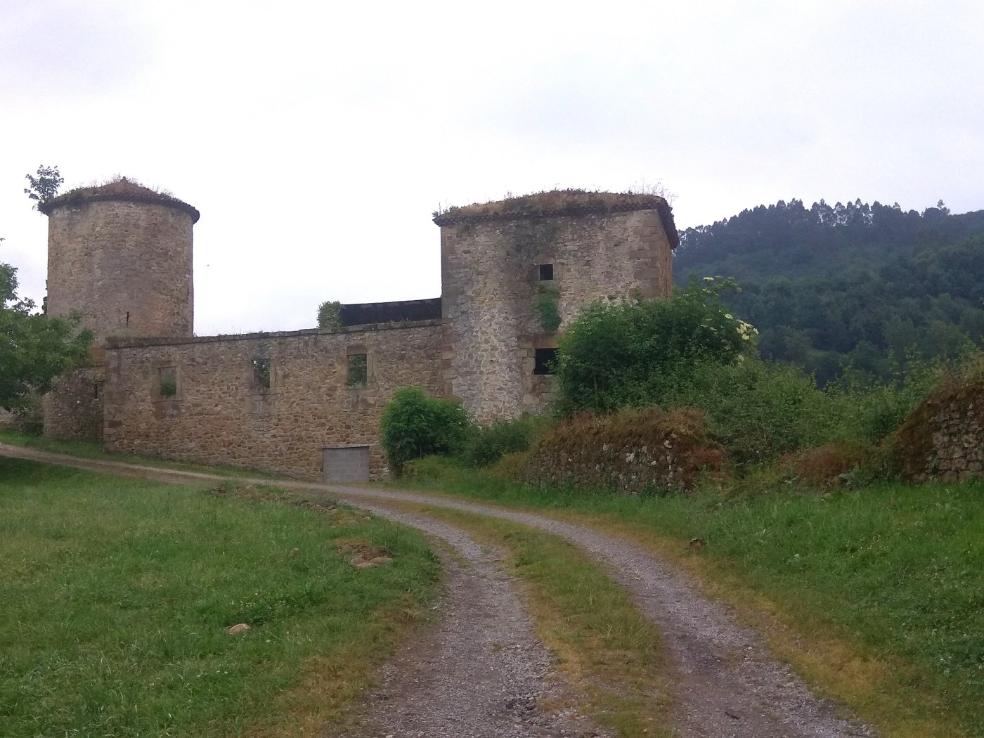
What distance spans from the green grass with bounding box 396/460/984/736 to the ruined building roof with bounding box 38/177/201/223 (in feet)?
81.6

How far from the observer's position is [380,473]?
27.9 m

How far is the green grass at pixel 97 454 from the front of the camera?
93.0 feet

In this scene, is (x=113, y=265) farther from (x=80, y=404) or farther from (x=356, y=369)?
(x=356, y=369)

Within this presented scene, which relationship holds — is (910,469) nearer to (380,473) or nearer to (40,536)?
(40,536)

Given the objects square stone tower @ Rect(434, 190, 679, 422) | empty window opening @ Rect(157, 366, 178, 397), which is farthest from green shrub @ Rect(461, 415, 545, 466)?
empty window opening @ Rect(157, 366, 178, 397)

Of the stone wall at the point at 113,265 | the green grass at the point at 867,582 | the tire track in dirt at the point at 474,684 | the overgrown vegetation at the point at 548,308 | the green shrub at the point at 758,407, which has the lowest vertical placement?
the tire track in dirt at the point at 474,684

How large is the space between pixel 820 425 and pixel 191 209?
2555 centimetres

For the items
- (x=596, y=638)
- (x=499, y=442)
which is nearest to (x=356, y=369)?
(x=499, y=442)

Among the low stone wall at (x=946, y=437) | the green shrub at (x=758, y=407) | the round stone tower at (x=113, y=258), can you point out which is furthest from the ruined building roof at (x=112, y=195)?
the low stone wall at (x=946, y=437)

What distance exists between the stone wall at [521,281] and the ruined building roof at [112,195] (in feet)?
39.5

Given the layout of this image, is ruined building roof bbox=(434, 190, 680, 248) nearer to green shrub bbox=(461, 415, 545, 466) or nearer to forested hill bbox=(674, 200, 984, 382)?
forested hill bbox=(674, 200, 984, 382)

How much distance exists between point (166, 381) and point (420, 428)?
32.9ft

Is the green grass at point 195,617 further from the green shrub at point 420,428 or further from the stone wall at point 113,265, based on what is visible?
the stone wall at point 113,265

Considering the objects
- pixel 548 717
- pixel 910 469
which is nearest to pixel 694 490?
pixel 910 469
